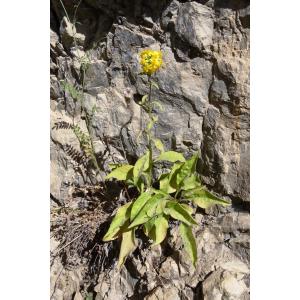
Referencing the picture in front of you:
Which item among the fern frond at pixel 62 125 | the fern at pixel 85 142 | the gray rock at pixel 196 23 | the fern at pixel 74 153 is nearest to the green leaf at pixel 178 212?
the fern at pixel 85 142

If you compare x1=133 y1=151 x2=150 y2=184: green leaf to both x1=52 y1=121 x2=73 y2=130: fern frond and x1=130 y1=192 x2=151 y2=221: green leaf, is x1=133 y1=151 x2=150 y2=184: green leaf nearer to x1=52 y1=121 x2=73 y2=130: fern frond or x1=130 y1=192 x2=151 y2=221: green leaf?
x1=130 y1=192 x2=151 y2=221: green leaf

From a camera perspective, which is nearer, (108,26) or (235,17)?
(235,17)

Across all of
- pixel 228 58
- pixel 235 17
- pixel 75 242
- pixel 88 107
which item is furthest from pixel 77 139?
pixel 235 17

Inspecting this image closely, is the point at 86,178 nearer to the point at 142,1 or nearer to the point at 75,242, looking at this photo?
the point at 75,242

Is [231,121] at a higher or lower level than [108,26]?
lower

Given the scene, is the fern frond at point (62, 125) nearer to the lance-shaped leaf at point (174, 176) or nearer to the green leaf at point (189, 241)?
the lance-shaped leaf at point (174, 176)

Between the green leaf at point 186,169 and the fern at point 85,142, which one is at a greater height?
the fern at point 85,142

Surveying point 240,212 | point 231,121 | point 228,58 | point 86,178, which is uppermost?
point 228,58
